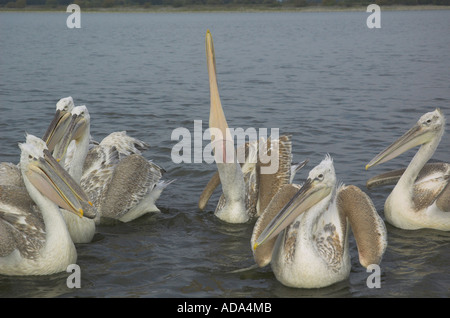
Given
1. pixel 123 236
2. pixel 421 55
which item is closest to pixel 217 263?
pixel 123 236

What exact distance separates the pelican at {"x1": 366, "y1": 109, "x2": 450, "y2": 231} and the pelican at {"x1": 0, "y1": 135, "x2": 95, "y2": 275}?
267cm

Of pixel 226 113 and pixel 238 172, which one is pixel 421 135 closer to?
pixel 238 172

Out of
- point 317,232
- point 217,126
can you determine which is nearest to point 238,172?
point 217,126

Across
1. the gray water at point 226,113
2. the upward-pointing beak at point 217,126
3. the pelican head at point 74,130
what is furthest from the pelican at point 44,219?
Answer: the upward-pointing beak at point 217,126

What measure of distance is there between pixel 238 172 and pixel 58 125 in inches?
67.4

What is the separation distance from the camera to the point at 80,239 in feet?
17.6

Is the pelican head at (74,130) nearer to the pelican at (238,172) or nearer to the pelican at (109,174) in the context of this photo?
the pelican at (109,174)

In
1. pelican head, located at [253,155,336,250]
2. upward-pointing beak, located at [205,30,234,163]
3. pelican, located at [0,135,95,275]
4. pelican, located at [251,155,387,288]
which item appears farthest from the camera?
upward-pointing beak, located at [205,30,234,163]

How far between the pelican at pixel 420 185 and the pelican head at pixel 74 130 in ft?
8.52

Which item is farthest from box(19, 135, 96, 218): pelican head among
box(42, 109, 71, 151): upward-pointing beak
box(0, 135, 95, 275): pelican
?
box(42, 109, 71, 151): upward-pointing beak

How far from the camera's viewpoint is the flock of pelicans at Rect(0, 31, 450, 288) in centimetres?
443

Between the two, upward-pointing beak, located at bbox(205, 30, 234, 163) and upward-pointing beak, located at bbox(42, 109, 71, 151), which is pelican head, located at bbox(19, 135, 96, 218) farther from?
upward-pointing beak, located at bbox(205, 30, 234, 163)

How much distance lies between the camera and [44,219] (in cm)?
476
